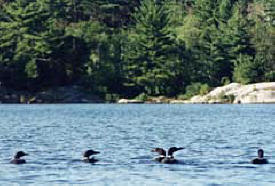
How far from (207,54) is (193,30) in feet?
13.2

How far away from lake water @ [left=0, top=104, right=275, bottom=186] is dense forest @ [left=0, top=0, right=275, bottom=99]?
104 feet

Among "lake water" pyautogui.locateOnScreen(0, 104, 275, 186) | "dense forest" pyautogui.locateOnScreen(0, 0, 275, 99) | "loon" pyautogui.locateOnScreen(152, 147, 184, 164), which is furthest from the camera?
"dense forest" pyautogui.locateOnScreen(0, 0, 275, 99)

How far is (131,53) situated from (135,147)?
65.6 m

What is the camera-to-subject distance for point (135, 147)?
40.2 metres

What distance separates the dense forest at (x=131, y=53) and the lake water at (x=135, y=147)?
3185cm

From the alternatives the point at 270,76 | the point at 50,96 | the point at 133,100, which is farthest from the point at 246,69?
the point at 50,96

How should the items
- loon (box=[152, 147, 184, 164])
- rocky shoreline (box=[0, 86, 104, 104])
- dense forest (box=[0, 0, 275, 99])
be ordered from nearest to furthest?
1. loon (box=[152, 147, 184, 164])
2. rocky shoreline (box=[0, 86, 104, 104])
3. dense forest (box=[0, 0, 275, 99])

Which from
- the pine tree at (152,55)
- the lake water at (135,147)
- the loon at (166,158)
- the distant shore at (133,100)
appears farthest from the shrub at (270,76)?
the loon at (166,158)

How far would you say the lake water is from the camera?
29.0 meters

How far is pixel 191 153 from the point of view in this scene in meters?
37.1

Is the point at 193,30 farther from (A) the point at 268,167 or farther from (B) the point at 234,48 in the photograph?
(A) the point at 268,167

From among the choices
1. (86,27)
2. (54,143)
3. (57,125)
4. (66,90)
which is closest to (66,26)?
(86,27)

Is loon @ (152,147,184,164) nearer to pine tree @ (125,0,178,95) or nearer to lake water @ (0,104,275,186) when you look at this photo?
lake water @ (0,104,275,186)

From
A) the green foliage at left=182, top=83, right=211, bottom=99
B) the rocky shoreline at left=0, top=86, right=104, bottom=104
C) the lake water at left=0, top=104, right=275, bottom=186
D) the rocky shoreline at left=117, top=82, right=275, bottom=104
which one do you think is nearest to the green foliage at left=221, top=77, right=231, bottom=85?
the green foliage at left=182, top=83, right=211, bottom=99
